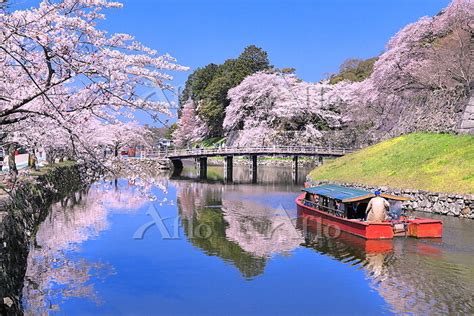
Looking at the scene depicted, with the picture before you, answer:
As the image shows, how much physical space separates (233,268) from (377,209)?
6.62 metres

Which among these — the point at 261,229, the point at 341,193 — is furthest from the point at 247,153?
the point at 261,229

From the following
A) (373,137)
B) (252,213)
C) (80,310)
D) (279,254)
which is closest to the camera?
(80,310)

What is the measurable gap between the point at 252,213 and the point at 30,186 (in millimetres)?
11329

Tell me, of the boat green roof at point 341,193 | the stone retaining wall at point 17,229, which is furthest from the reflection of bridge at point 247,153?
the stone retaining wall at point 17,229

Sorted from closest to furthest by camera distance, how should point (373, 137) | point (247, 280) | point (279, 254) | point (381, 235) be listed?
point (247, 280) → point (279, 254) → point (381, 235) → point (373, 137)

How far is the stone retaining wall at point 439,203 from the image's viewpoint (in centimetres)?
2289

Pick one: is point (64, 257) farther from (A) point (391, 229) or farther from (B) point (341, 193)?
(B) point (341, 193)

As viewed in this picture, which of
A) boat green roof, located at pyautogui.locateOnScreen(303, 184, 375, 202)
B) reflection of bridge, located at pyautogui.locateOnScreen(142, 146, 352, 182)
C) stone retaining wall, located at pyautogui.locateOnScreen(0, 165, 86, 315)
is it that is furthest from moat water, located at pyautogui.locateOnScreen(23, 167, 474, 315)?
reflection of bridge, located at pyautogui.locateOnScreen(142, 146, 352, 182)

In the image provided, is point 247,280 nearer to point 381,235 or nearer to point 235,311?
point 235,311

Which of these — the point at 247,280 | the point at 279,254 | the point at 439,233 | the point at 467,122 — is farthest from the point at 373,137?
the point at 247,280

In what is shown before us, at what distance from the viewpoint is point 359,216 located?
20781 mm

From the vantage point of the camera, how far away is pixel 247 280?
1364cm

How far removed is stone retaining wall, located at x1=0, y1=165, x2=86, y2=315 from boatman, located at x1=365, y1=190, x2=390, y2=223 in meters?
12.3

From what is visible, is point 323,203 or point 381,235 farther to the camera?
point 323,203
